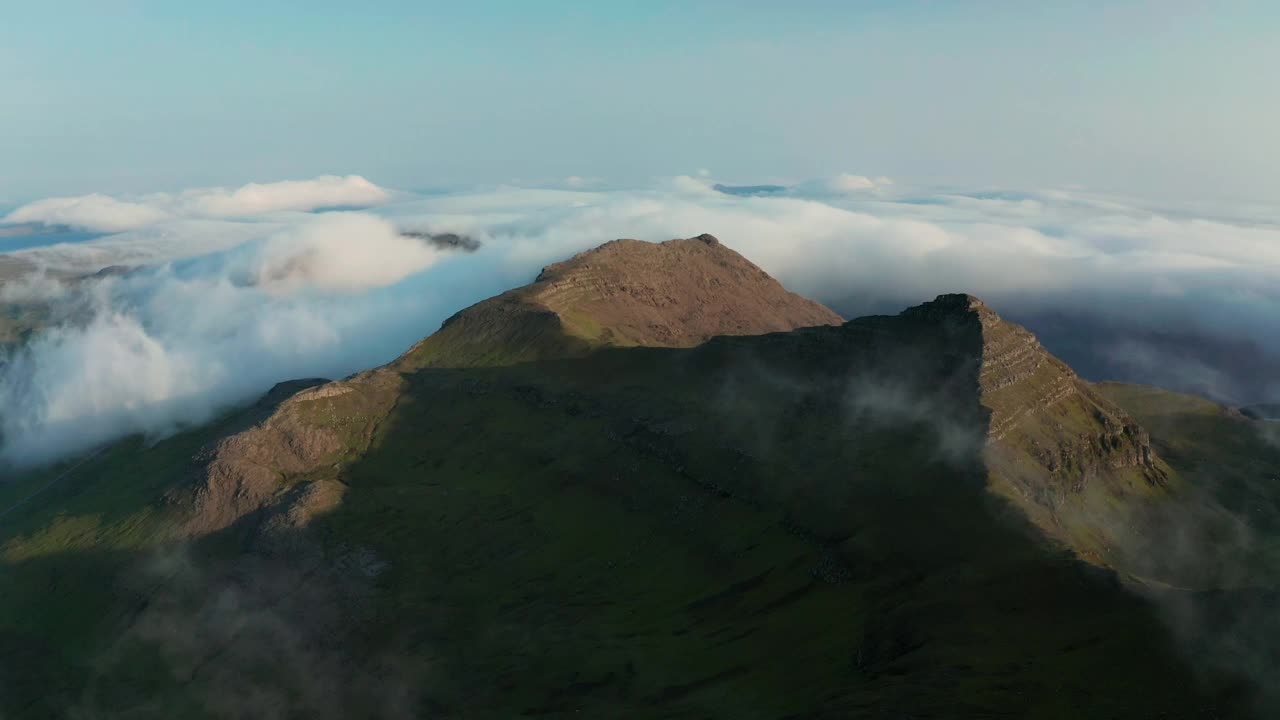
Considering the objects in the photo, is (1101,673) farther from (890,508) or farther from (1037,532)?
(890,508)

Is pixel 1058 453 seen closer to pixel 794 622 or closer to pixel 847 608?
pixel 847 608

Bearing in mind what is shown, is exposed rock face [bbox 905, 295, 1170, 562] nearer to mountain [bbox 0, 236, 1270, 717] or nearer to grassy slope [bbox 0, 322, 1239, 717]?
mountain [bbox 0, 236, 1270, 717]

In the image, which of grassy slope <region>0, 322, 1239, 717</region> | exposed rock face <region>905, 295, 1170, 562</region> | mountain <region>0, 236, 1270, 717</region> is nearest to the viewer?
grassy slope <region>0, 322, 1239, 717</region>

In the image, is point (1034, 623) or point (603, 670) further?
point (603, 670)

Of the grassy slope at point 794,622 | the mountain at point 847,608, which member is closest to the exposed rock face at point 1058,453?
the mountain at point 847,608

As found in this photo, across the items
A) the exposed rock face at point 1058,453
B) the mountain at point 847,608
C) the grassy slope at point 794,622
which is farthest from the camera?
the exposed rock face at point 1058,453

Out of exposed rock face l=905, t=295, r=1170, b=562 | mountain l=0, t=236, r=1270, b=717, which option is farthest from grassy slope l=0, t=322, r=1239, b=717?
exposed rock face l=905, t=295, r=1170, b=562

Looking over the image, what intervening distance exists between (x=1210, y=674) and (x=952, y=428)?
282 feet

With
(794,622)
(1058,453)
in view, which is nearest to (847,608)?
(794,622)

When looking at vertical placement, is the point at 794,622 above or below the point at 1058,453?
below

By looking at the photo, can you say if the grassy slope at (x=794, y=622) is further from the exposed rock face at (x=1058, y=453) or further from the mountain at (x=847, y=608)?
the exposed rock face at (x=1058, y=453)

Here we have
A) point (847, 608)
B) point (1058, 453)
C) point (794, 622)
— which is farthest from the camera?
point (1058, 453)

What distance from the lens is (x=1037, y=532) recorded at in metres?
137

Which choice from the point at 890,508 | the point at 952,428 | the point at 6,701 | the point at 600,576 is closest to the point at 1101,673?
the point at 890,508
